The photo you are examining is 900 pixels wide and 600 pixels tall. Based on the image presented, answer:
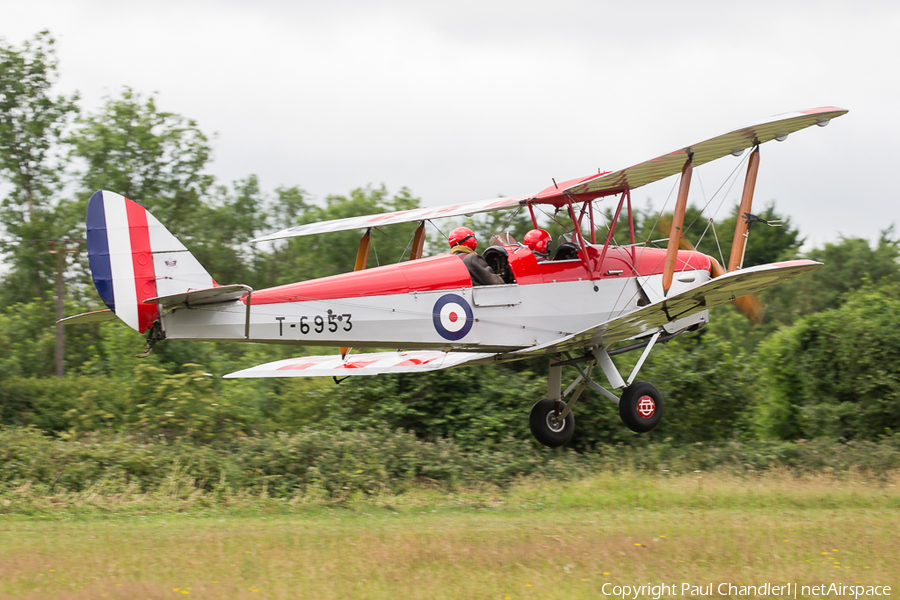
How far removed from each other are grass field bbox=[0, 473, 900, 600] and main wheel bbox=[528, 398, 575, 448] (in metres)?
1.08

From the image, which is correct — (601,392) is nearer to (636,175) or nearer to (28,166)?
(636,175)

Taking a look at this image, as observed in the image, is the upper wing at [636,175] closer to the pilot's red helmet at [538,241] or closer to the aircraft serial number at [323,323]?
the pilot's red helmet at [538,241]

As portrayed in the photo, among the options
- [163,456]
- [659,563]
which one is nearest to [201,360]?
[163,456]

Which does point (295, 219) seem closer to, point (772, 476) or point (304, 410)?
point (304, 410)

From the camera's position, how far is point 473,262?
9.51 meters

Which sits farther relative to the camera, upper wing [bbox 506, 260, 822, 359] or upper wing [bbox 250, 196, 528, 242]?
upper wing [bbox 250, 196, 528, 242]

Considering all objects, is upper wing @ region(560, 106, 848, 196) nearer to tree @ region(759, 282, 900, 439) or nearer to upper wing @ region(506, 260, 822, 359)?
upper wing @ region(506, 260, 822, 359)

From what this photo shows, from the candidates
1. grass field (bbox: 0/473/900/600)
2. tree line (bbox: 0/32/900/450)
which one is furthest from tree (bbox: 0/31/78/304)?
grass field (bbox: 0/473/900/600)

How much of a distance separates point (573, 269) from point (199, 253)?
17.4m

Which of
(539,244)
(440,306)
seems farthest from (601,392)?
(440,306)

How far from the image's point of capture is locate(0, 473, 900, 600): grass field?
7020 millimetres

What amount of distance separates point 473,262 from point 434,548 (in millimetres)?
3269

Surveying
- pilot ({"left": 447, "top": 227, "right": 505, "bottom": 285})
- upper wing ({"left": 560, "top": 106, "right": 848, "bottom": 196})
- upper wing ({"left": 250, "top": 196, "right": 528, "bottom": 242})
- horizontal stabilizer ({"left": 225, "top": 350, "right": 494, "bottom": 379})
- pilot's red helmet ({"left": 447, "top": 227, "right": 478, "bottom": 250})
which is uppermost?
upper wing ({"left": 560, "top": 106, "right": 848, "bottom": 196})

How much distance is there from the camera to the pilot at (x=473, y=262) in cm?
947
